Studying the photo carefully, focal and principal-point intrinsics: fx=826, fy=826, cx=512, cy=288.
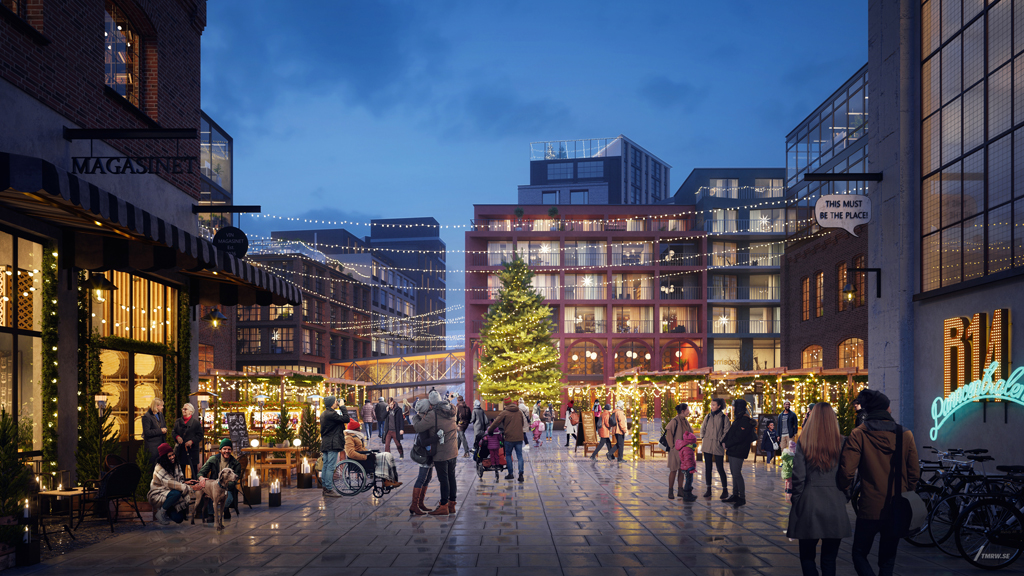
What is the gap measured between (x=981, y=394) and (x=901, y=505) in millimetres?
7945

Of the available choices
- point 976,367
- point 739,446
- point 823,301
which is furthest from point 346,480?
point 823,301

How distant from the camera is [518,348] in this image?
144 feet

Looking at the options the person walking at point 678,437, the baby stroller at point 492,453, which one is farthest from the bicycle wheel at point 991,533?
the baby stroller at point 492,453

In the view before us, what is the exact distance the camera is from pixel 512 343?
144ft

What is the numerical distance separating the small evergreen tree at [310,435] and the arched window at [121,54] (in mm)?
6627

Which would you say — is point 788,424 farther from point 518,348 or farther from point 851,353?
point 518,348

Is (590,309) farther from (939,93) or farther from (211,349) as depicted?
(939,93)

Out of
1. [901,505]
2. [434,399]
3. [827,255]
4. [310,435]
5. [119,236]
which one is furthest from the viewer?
[827,255]

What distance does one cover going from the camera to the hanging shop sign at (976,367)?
478 inches

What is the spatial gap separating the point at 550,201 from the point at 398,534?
70936 millimetres

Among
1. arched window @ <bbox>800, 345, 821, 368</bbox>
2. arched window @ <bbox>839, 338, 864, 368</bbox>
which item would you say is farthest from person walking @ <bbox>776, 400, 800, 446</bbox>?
arched window @ <bbox>800, 345, 821, 368</bbox>

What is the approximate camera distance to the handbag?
601cm

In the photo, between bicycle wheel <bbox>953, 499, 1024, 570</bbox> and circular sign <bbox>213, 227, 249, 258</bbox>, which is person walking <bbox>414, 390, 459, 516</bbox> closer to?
circular sign <bbox>213, 227, 249, 258</bbox>

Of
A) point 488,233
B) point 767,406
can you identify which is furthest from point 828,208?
point 488,233
